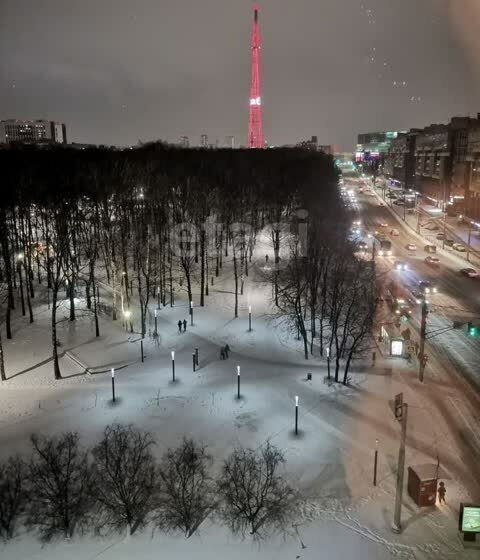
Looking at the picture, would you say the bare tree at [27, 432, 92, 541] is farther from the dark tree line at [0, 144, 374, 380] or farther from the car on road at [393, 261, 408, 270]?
the car on road at [393, 261, 408, 270]

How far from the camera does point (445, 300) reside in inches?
1540

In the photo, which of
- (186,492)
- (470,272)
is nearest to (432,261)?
(470,272)

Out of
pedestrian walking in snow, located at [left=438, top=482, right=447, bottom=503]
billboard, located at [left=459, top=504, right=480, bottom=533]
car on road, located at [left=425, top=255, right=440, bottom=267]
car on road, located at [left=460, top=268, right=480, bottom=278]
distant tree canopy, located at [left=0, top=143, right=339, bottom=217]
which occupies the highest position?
distant tree canopy, located at [left=0, top=143, right=339, bottom=217]

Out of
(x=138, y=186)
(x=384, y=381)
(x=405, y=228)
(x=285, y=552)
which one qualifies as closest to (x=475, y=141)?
(x=405, y=228)

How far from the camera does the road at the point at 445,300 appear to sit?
28.6 m

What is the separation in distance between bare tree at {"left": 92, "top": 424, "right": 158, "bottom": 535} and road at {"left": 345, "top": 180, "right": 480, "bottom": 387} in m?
15.3

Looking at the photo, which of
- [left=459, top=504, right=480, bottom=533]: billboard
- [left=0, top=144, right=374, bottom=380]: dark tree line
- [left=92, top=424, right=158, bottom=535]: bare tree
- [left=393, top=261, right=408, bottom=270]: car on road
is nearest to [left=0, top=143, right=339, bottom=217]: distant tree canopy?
[left=0, top=144, right=374, bottom=380]: dark tree line

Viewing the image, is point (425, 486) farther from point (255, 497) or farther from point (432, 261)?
point (432, 261)

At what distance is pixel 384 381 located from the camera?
2519 centimetres

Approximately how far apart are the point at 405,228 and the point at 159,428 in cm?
6307

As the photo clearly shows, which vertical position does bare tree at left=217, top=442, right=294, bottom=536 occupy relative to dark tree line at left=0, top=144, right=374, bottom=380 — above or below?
below

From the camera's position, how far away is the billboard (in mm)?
14609

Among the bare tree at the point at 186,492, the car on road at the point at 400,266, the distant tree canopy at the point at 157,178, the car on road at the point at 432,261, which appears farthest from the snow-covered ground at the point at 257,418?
the car on road at the point at 432,261

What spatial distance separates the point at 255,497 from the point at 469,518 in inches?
248
